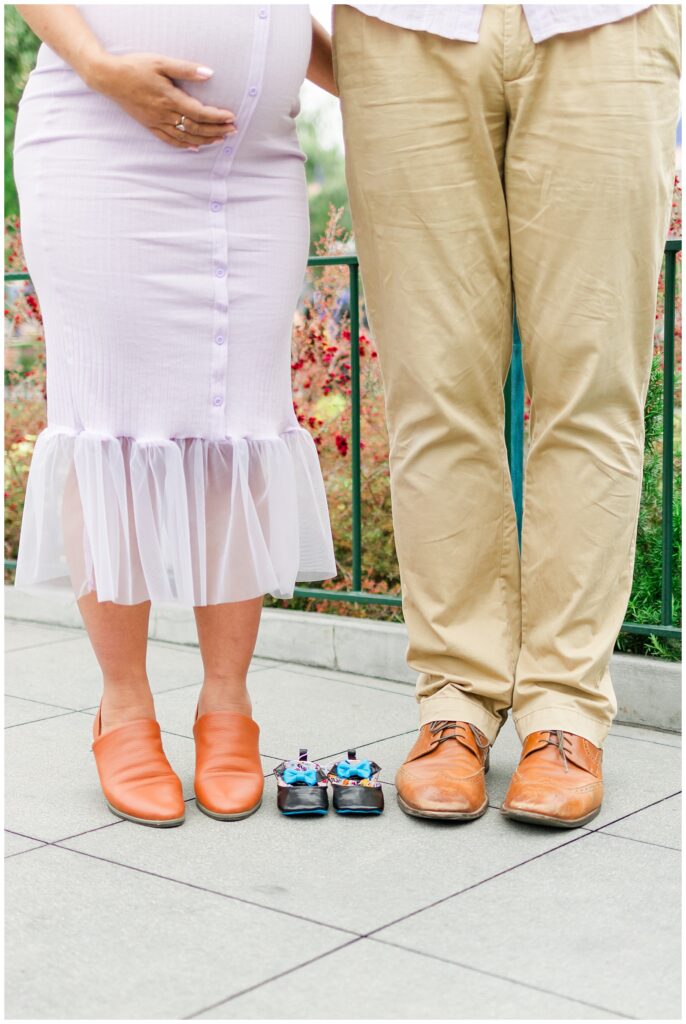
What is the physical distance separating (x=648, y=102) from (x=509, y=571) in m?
0.85

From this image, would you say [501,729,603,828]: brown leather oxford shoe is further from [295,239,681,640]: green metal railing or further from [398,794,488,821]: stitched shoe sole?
[295,239,681,640]: green metal railing

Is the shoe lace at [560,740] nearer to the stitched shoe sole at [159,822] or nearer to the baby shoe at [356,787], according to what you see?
the baby shoe at [356,787]

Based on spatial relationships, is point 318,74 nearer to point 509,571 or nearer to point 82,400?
point 82,400

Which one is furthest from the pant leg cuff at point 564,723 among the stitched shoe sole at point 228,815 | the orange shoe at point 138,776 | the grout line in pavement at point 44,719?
the grout line in pavement at point 44,719

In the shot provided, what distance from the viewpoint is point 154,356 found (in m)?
2.02

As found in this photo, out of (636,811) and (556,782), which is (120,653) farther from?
(636,811)

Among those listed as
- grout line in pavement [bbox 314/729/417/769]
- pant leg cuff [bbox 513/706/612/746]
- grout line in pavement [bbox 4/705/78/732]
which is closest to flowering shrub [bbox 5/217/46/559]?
grout line in pavement [bbox 4/705/78/732]

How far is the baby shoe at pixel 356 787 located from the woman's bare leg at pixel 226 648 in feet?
0.71

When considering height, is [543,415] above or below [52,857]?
above

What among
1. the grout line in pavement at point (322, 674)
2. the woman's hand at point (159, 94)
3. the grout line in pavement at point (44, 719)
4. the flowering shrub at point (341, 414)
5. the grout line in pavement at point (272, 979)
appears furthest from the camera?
the flowering shrub at point (341, 414)

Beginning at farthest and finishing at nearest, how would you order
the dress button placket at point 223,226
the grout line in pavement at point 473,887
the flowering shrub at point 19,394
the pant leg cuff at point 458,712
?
1. the flowering shrub at point 19,394
2. the pant leg cuff at point 458,712
3. the dress button placket at point 223,226
4. the grout line in pavement at point 473,887

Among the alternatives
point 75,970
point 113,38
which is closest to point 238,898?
point 75,970

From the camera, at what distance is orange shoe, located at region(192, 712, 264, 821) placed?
83.7 inches

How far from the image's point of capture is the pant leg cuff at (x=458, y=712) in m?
2.22
